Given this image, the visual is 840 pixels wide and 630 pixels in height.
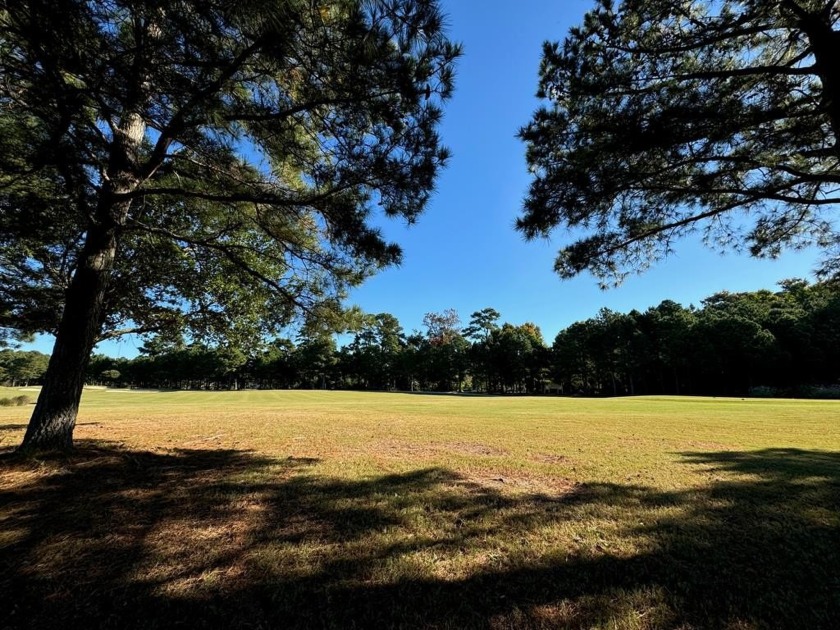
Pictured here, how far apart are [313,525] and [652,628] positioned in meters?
2.68

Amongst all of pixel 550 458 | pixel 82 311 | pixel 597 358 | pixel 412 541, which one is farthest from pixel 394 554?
pixel 597 358

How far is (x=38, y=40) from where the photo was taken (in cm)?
282

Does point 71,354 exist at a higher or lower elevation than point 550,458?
higher

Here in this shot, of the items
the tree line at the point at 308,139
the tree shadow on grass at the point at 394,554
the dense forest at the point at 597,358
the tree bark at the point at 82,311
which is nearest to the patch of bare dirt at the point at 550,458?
the tree shadow on grass at the point at 394,554

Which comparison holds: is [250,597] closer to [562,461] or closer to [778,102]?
[562,461]

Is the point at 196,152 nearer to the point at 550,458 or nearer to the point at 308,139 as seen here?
the point at 308,139

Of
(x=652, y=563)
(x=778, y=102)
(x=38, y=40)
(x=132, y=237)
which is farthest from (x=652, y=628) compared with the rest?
(x=132, y=237)

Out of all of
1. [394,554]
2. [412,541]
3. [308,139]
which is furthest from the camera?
[308,139]

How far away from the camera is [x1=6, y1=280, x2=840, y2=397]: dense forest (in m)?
40.5

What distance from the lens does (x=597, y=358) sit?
173 ft

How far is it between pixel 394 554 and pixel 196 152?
230 inches

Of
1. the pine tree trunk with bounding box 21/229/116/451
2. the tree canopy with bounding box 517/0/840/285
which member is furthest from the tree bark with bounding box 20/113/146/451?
the tree canopy with bounding box 517/0/840/285

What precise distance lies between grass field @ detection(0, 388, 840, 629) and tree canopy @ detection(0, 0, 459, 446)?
2598 mm

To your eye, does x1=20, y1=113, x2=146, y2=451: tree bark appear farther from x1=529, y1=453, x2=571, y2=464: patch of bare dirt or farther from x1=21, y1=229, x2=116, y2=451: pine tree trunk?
x1=529, y1=453, x2=571, y2=464: patch of bare dirt
